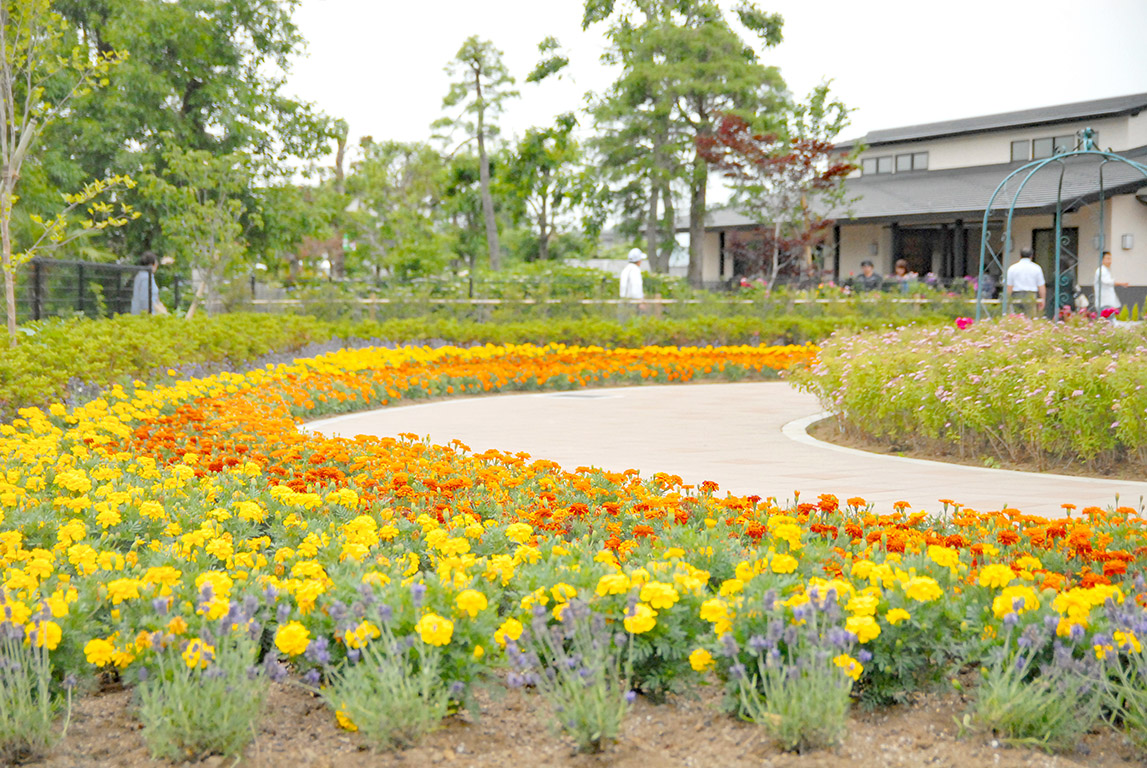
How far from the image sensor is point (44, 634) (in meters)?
2.77

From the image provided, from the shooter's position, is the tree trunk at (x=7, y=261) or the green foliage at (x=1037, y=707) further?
the tree trunk at (x=7, y=261)

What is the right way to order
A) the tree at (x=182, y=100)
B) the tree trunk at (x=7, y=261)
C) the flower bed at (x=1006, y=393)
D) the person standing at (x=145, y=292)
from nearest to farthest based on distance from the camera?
the flower bed at (x=1006, y=393)
the tree trunk at (x=7, y=261)
the person standing at (x=145, y=292)
the tree at (x=182, y=100)

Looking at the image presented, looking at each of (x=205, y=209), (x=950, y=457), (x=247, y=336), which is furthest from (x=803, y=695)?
(x=205, y=209)

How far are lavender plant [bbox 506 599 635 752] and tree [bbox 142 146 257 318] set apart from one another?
58.7 feet

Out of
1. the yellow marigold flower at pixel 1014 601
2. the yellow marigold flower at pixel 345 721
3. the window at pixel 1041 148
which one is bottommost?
the yellow marigold flower at pixel 345 721

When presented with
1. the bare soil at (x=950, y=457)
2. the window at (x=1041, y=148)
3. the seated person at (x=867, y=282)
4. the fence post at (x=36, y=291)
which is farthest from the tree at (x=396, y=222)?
the bare soil at (x=950, y=457)

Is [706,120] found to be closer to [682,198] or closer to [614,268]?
[682,198]

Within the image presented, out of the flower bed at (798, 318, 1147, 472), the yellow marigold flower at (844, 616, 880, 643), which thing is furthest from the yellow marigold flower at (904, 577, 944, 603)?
the flower bed at (798, 318, 1147, 472)

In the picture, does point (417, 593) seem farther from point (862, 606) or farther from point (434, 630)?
point (862, 606)

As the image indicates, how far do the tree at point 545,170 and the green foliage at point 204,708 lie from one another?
33231 millimetres

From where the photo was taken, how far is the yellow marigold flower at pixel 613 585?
117 inches

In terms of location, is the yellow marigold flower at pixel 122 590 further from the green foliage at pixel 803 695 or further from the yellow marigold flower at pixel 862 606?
the yellow marigold flower at pixel 862 606

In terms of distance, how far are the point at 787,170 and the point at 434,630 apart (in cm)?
2613

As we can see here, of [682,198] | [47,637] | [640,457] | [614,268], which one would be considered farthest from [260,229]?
[614,268]
